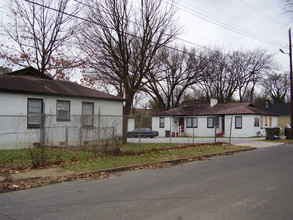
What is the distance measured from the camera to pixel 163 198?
646 centimetres

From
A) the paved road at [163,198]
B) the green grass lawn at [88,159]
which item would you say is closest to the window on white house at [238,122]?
the green grass lawn at [88,159]

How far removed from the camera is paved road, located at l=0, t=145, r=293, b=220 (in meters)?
5.38

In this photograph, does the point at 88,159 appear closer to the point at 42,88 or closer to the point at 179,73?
the point at 42,88

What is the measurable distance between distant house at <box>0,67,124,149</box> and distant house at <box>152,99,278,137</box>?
52.6ft

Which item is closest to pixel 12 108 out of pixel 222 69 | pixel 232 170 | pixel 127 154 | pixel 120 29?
pixel 127 154

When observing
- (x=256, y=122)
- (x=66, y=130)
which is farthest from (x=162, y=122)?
(x=66, y=130)

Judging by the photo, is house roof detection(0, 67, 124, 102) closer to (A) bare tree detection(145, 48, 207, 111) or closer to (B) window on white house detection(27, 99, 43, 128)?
(B) window on white house detection(27, 99, 43, 128)

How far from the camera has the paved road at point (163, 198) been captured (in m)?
5.38

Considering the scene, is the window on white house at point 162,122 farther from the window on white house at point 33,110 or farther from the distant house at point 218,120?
the window on white house at point 33,110

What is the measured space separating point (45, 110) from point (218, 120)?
2359 cm

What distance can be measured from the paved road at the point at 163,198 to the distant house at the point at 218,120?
22637mm

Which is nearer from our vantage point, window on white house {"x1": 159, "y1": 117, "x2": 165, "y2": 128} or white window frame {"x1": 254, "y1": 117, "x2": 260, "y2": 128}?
white window frame {"x1": 254, "y1": 117, "x2": 260, "y2": 128}

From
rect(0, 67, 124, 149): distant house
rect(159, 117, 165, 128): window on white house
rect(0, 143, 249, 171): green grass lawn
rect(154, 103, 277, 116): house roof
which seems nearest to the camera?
rect(0, 143, 249, 171): green grass lawn

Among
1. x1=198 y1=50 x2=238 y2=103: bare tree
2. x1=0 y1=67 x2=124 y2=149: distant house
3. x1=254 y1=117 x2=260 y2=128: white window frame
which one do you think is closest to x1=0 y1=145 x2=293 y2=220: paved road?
x1=0 y1=67 x2=124 y2=149: distant house
